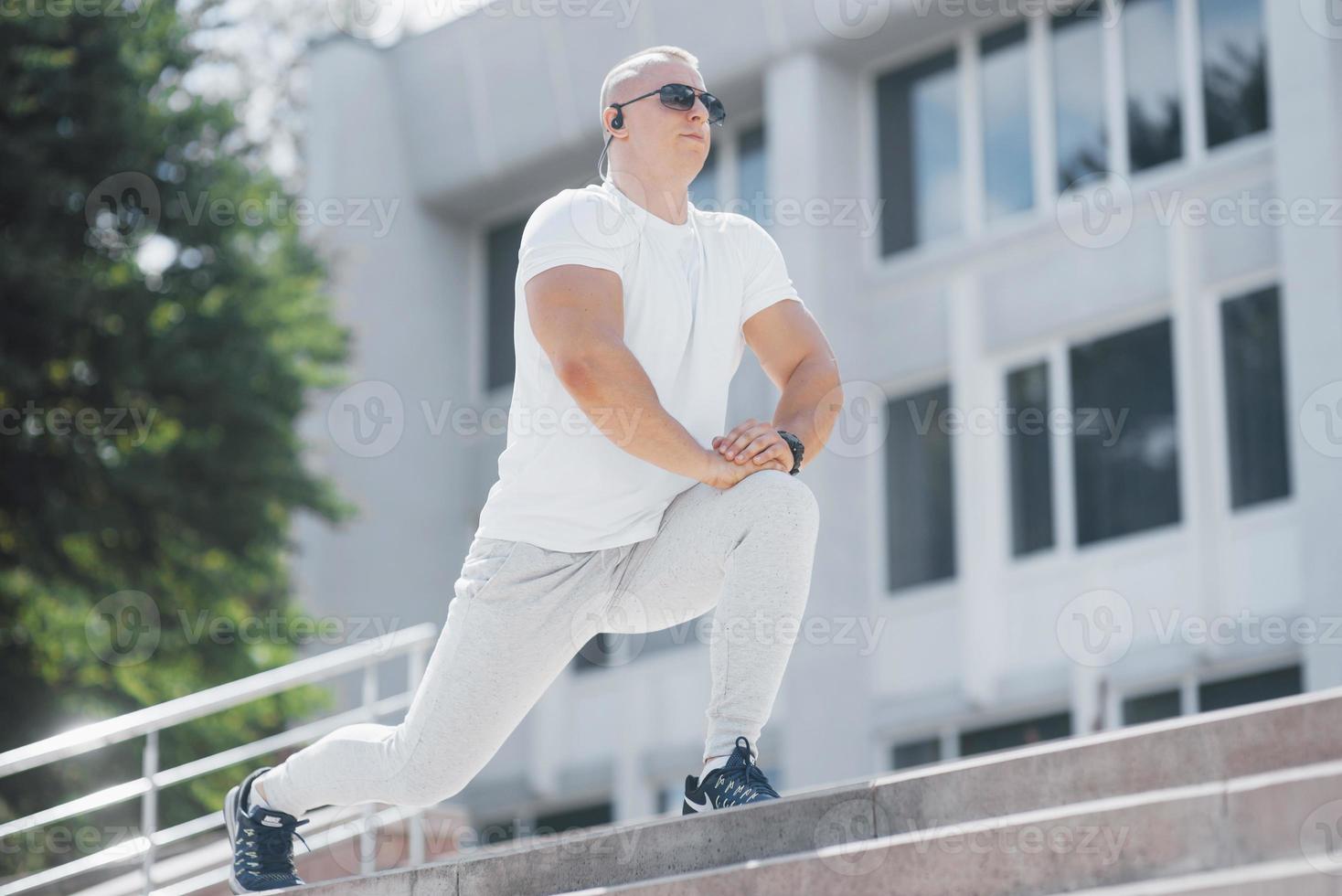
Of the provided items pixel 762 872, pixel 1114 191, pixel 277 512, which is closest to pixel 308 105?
pixel 277 512

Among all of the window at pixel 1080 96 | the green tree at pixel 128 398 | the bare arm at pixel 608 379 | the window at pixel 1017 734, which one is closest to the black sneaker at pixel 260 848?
the bare arm at pixel 608 379

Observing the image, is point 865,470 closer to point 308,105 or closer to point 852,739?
point 852,739

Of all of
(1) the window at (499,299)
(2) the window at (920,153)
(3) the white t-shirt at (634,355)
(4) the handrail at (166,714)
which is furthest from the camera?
(1) the window at (499,299)

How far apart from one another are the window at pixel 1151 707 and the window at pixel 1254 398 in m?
1.53

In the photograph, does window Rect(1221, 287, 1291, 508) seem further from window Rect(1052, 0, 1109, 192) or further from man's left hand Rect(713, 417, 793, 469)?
man's left hand Rect(713, 417, 793, 469)

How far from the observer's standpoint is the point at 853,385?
15.7m

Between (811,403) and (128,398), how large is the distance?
367 inches

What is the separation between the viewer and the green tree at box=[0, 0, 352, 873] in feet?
40.3

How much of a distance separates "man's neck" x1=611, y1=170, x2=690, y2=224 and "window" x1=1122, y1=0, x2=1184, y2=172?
1063 centimetres

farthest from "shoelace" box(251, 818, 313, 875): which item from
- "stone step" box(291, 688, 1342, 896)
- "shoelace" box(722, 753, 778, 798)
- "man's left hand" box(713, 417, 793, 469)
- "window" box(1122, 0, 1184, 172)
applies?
"window" box(1122, 0, 1184, 172)

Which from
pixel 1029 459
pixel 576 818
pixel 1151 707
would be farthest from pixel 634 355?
pixel 576 818

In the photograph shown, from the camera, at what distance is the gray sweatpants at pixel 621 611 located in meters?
4.23

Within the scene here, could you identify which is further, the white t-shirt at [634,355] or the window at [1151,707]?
the window at [1151,707]

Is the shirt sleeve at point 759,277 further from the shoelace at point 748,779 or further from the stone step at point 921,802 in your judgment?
the stone step at point 921,802
